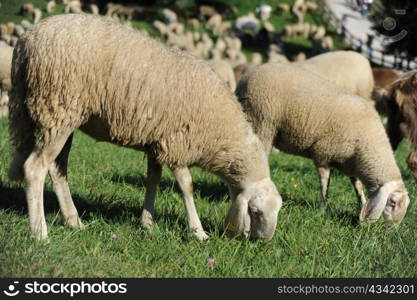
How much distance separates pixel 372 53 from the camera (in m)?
24.5

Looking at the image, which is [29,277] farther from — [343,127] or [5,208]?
[343,127]

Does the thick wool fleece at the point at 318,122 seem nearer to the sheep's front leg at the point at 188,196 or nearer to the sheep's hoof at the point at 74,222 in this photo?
the sheep's front leg at the point at 188,196

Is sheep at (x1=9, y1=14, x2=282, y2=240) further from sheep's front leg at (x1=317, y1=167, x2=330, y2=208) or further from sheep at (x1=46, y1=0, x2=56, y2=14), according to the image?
sheep at (x1=46, y1=0, x2=56, y2=14)

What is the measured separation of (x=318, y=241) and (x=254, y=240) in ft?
1.66

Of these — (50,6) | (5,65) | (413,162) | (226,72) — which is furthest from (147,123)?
(50,6)

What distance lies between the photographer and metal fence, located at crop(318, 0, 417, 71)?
2196 cm

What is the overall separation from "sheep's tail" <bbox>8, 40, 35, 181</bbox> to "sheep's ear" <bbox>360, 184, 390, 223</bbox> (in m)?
2.89

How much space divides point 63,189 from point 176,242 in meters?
1.01

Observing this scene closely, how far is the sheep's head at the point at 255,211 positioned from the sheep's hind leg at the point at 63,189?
1.16 m

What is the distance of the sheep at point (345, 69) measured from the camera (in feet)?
35.7

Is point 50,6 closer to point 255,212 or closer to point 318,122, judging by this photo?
point 318,122

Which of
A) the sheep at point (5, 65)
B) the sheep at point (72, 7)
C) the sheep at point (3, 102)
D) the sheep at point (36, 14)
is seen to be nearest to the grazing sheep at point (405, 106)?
the sheep at point (5, 65)

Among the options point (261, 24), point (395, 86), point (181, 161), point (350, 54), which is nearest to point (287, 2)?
point (261, 24)

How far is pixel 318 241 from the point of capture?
15.9 feet
